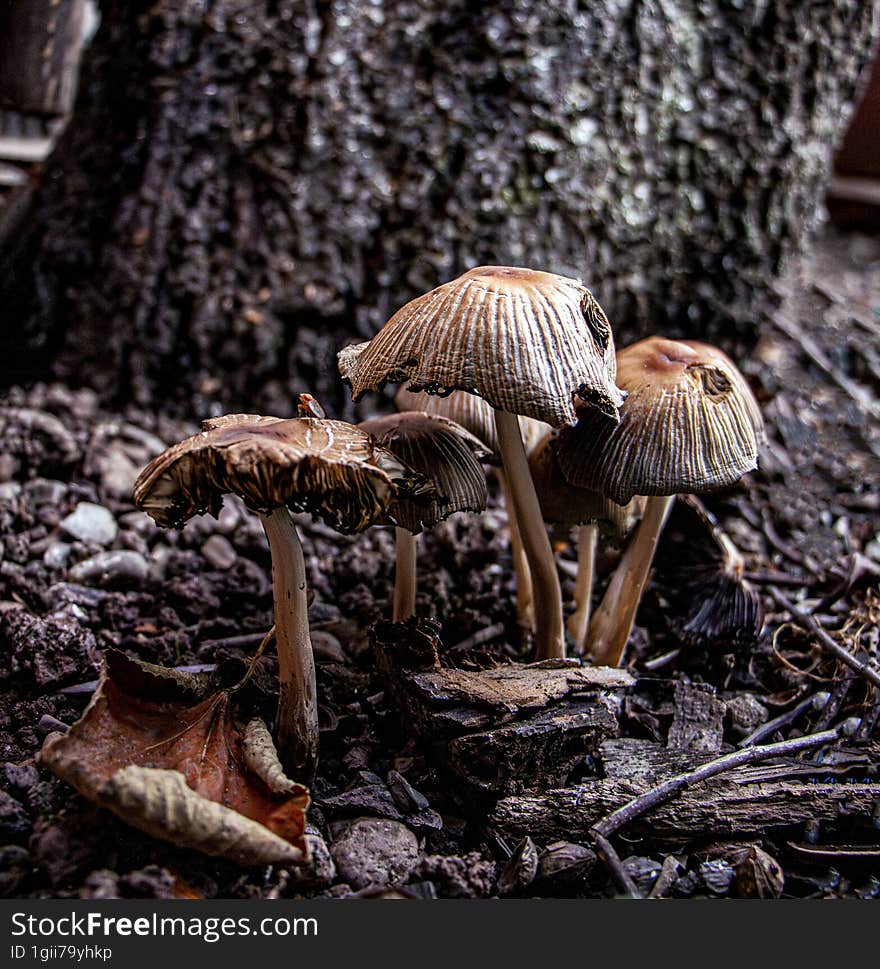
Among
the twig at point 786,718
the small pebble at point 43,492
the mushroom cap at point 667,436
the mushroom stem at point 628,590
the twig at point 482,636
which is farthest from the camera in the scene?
the small pebble at point 43,492

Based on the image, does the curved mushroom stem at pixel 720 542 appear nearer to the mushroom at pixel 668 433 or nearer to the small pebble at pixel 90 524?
the mushroom at pixel 668 433

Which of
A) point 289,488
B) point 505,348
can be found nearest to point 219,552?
point 289,488

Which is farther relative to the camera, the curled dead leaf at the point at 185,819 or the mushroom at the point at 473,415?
the mushroom at the point at 473,415

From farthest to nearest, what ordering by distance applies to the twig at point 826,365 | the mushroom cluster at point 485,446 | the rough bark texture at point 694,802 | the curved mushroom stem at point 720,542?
the twig at point 826,365 < the curved mushroom stem at point 720,542 < the rough bark texture at point 694,802 < the mushroom cluster at point 485,446

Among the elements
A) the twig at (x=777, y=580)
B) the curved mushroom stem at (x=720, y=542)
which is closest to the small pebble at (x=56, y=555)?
the curved mushroom stem at (x=720, y=542)

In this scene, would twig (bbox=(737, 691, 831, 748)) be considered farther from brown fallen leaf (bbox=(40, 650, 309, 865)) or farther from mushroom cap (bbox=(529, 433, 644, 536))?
brown fallen leaf (bbox=(40, 650, 309, 865))

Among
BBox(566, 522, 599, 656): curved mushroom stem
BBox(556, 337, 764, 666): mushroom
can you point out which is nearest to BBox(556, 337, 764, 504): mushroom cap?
BBox(556, 337, 764, 666): mushroom

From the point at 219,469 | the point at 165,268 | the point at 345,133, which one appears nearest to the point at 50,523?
the point at 165,268
